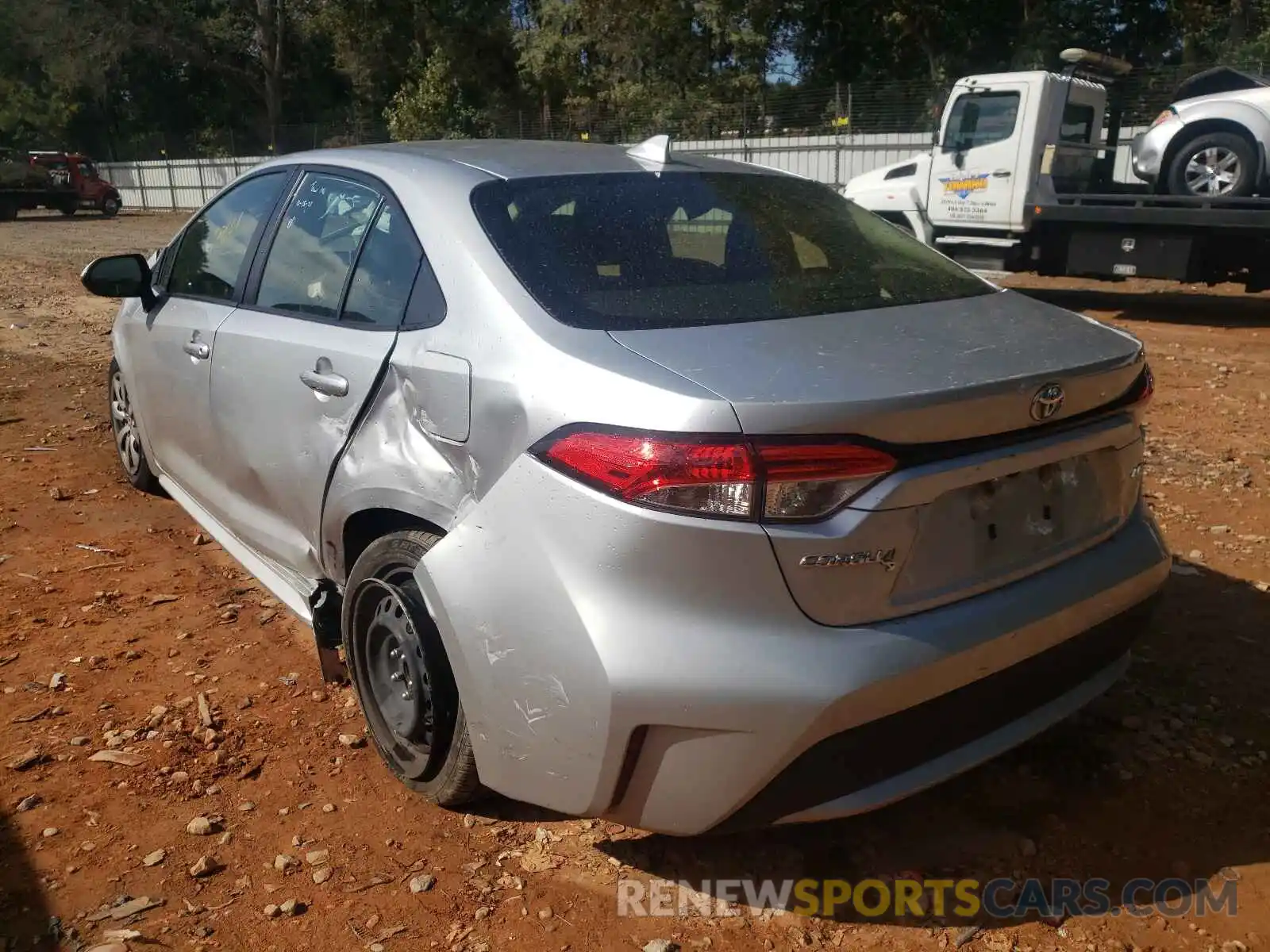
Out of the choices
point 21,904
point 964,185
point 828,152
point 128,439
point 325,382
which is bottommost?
point 21,904

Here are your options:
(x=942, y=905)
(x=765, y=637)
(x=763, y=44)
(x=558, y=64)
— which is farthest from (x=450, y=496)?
(x=558, y=64)

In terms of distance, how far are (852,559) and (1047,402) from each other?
60 cm

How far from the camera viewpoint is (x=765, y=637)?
6.75 ft

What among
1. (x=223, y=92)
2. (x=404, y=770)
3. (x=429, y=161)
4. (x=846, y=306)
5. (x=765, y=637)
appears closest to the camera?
(x=765, y=637)

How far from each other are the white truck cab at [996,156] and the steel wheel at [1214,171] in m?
1.31

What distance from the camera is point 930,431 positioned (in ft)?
6.91

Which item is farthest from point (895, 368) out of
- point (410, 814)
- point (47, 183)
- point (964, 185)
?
point (47, 183)

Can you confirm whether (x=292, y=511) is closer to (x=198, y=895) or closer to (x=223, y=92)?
(x=198, y=895)

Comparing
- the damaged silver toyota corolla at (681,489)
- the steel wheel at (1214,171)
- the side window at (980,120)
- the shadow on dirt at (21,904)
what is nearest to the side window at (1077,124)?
the side window at (980,120)

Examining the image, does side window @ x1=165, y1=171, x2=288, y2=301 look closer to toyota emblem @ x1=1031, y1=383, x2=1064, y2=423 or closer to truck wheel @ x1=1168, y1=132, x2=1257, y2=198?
toyota emblem @ x1=1031, y1=383, x2=1064, y2=423

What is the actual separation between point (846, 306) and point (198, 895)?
2.07 m

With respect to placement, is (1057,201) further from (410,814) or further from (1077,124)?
(410,814)

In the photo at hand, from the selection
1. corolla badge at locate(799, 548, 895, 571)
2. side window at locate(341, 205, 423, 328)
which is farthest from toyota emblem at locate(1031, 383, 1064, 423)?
side window at locate(341, 205, 423, 328)

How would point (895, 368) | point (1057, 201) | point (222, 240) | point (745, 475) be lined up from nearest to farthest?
point (745, 475)
point (895, 368)
point (222, 240)
point (1057, 201)
